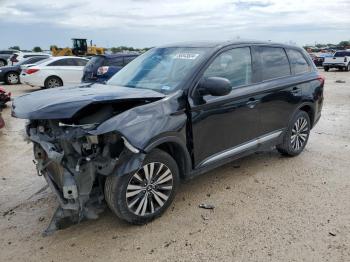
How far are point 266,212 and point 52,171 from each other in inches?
89.5

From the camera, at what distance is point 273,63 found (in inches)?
211

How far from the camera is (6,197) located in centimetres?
472

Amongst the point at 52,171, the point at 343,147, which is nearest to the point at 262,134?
the point at 343,147

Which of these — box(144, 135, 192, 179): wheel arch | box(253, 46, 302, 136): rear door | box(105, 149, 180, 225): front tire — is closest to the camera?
box(105, 149, 180, 225): front tire

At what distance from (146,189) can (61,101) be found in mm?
1184

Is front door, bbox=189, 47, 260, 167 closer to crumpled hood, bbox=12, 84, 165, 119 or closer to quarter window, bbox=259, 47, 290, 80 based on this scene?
quarter window, bbox=259, 47, 290, 80

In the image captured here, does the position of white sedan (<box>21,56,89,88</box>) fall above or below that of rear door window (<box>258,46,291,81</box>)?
below

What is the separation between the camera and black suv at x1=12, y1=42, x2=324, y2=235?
3461mm

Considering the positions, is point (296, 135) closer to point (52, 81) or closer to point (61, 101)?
point (61, 101)

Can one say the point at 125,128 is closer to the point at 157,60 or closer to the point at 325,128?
the point at 157,60

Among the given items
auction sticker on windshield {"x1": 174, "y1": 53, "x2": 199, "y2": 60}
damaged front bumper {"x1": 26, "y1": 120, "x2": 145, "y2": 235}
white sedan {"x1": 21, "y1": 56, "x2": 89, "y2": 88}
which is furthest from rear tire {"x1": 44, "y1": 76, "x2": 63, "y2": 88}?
damaged front bumper {"x1": 26, "y1": 120, "x2": 145, "y2": 235}

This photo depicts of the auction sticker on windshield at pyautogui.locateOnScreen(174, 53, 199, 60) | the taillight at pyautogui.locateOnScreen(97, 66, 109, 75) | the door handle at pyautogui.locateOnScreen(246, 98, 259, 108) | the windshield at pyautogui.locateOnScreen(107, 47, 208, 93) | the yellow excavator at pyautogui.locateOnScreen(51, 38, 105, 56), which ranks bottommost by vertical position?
the door handle at pyautogui.locateOnScreen(246, 98, 259, 108)

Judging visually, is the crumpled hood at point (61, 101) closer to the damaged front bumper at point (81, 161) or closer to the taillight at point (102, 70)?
the damaged front bumper at point (81, 161)

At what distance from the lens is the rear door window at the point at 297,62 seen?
575 centimetres
